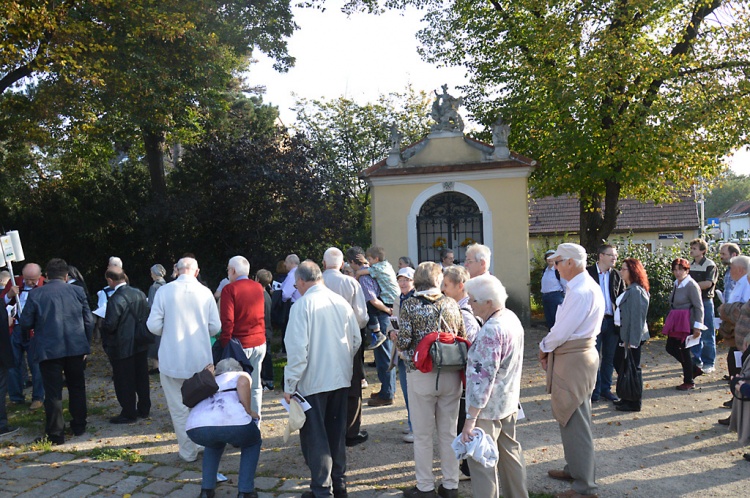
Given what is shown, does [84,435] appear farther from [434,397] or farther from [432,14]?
[432,14]

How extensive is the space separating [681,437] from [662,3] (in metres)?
10.6

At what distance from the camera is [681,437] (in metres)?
6.36

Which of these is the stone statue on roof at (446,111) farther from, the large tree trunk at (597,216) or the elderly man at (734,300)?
the elderly man at (734,300)

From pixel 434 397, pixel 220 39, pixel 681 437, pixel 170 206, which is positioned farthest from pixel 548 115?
pixel 434 397

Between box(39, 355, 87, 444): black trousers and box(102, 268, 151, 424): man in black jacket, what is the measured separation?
450 mm

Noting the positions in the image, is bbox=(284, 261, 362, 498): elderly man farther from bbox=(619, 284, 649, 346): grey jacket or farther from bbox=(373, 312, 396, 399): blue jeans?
bbox=(619, 284, 649, 346): grey jacket

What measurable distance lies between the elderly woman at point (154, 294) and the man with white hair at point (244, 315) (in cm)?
185

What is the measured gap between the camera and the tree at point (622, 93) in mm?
13461

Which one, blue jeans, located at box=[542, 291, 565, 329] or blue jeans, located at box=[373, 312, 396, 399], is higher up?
blue jeans, located at box=[542, 291, 565, 329]

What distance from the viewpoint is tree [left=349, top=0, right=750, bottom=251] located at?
44.2ft

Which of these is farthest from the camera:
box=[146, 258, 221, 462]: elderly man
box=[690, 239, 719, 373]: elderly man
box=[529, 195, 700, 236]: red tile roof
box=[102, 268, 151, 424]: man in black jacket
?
box=[529, 195, 700, 236]: red tile roof

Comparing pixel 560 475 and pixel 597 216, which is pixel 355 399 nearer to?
pixel 560 475

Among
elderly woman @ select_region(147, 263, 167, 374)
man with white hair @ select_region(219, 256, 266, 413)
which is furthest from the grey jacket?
elderly woman @ select_region(147, 263, 167, 374)

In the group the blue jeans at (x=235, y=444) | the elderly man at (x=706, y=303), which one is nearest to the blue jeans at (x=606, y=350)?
the elderly man at (x=706, y=303)
